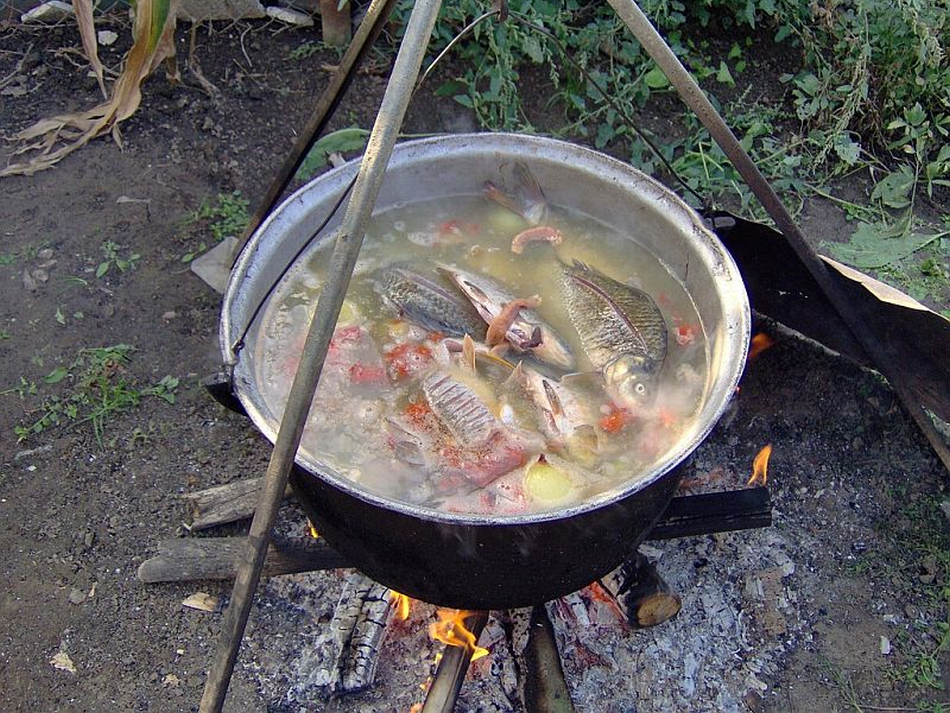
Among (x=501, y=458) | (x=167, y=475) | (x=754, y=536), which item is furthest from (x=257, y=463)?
(x=754, y=536)

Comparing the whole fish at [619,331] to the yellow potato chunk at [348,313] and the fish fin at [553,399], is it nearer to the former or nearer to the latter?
the fish fin at [553,399]

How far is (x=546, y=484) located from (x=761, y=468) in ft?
4.01

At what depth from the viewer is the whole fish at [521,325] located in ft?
7.66

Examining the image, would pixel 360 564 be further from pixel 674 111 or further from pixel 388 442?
pixel 674 111

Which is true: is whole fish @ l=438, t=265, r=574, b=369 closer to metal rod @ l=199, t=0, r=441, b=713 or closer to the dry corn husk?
metal rod @ l=199, t=0, r=441, b=713

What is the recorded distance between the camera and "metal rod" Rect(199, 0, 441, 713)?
154 cm

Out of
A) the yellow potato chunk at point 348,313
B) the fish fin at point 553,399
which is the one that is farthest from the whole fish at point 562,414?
the yellow potato chunk at point 348,313

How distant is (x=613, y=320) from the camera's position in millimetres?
2410

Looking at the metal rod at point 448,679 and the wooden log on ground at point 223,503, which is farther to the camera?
the wooden log on ground at point 223,503

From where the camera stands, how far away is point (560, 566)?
202 centimetres

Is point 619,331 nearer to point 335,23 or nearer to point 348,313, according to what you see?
point 348,313

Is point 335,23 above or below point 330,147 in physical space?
above

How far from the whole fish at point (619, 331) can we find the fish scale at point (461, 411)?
0.37 metres

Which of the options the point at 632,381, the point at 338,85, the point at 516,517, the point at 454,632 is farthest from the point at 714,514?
the point at 338,85
